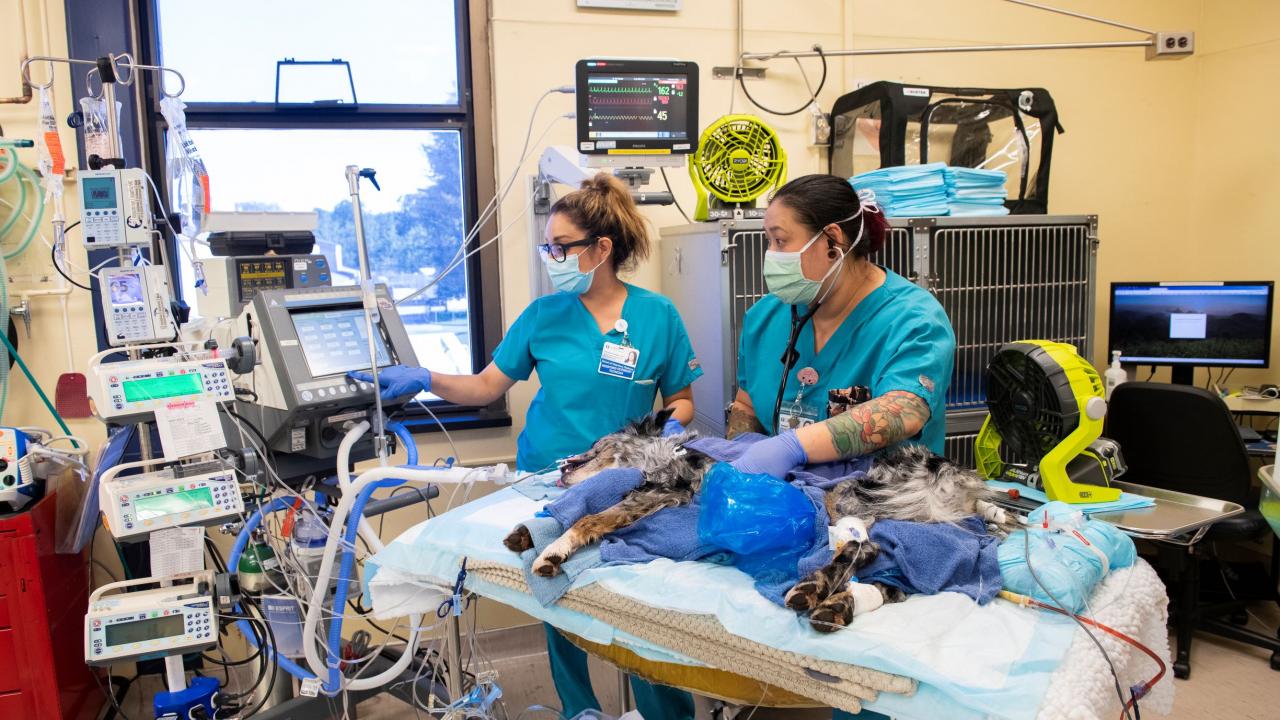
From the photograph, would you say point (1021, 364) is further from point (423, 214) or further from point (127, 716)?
point (127, 716)

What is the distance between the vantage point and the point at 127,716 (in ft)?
8.82

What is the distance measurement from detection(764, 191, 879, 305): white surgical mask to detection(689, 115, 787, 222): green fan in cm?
81

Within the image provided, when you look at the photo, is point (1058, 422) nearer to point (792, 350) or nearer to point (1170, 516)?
point (1170, 516)

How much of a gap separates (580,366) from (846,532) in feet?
3.54

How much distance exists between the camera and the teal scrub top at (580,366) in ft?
7.45

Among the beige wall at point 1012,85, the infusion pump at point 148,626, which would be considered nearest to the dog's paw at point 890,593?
the infusion pump at point 148,626

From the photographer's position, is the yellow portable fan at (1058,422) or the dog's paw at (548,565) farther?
the yellow portable fan at (1058,422)

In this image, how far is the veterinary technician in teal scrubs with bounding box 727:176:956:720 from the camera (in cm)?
164

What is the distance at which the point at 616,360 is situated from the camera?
2.26m

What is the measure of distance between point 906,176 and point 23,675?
9.72 feet

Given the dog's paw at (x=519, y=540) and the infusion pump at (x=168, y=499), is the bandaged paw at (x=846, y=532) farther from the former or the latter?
the infusion pump at (x=168, y=499)

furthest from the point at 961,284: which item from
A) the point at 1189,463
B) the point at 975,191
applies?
the point at 1189,463

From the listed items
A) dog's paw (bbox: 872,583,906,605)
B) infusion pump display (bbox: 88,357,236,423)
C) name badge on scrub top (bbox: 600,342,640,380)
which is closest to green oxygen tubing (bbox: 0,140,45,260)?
infusion pump display (bbox: 88,357,236,423)

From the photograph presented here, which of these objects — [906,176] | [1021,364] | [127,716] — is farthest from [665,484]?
[127,716]
